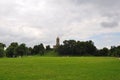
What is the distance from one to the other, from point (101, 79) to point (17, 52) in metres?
149

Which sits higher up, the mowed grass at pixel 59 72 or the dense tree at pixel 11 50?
the dense tree at pixel 11 50

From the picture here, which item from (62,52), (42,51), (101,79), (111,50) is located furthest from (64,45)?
(101,79)

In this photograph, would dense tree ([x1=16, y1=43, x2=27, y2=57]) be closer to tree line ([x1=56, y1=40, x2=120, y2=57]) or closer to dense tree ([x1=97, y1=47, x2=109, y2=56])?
tree line ([x1=56, y1=40, x2=120, y2=57])

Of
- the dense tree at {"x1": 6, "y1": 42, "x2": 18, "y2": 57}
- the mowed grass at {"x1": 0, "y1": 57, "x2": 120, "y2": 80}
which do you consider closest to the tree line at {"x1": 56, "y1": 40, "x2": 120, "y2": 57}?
the dense tree at {"x1": 6, "y1": 42, "x2": 18, "y2": 57}

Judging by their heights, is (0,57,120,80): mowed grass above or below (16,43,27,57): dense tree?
below

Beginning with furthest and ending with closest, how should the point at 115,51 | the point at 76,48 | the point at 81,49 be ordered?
1. the point at 76,48
2. the point at 81,49
3. the point at 115,51

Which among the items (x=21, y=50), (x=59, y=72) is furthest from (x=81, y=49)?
(x=59, y=72)

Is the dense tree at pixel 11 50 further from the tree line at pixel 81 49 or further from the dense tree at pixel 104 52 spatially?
the dense tree at pixel 104 52

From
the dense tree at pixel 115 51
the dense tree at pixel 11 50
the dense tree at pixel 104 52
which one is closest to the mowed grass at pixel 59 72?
the dense tree at pixel 115 51

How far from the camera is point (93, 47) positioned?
17838 centimetres

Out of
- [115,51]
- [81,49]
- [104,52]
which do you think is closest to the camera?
[115,51]

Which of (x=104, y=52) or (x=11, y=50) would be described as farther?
(x=104, y=52)

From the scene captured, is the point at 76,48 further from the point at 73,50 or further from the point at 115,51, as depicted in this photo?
the point at 115,51

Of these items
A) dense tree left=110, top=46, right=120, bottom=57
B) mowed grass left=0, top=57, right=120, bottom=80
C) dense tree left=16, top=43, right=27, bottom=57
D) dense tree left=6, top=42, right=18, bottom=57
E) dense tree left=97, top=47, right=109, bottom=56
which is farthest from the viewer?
dense tree left=97, top=47, right=109, bottom=56
